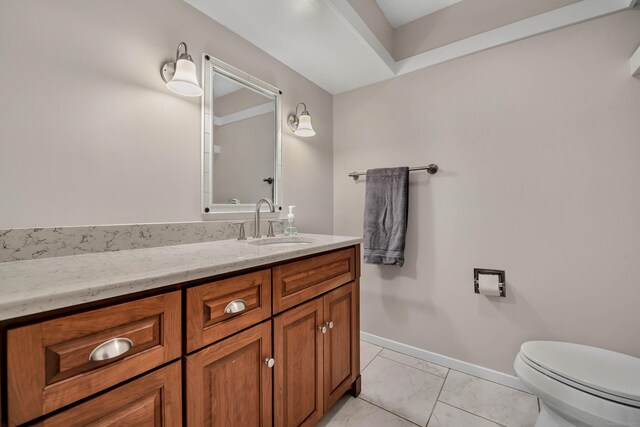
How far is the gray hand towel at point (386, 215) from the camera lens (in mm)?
1834

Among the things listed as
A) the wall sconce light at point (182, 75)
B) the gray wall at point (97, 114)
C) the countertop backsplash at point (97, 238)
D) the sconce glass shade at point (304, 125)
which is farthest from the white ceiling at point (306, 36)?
the countertop backsplash at point (97, 238)

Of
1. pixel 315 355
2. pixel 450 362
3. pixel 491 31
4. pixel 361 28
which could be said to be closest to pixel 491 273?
pixel 450 362

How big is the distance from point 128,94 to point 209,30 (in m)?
0.58

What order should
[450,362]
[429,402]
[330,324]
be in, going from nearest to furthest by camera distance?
1. [330,324]
2. [429,402]
3. [450,362]

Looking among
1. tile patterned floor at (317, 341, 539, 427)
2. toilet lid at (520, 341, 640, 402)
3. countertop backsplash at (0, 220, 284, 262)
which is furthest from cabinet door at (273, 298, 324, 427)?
toilet lid at (520, 341, 640, 402)

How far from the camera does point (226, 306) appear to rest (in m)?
0.81

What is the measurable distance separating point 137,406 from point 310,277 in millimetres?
675

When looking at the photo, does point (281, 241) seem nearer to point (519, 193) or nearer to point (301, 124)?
point (301, 124)

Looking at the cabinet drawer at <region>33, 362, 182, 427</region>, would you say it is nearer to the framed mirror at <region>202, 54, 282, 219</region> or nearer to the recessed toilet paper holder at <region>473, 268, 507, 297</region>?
the framed mirror at <region>202, 54, 282, 219</region>

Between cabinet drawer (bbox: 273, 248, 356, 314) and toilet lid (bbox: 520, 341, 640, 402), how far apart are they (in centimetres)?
89

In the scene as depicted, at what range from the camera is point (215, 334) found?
0.78 m

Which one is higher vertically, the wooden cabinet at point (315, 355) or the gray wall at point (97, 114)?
the gray wall at point (97, 114)

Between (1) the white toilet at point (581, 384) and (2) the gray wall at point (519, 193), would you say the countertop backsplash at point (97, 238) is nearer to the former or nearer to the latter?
(2) the gray wall at point (519, 193)

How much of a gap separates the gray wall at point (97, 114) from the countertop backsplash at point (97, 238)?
0.13 feet
